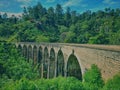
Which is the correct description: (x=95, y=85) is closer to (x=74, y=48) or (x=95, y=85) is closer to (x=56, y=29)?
(x=74, y=48)

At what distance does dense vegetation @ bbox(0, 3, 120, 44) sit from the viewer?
75.8 m

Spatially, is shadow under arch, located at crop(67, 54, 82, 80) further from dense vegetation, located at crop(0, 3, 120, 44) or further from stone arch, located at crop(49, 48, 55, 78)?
dense vegetation, located at crop(0, 3, 120, 44)

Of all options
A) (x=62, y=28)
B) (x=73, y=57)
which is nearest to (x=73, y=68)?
(x=73, y=57)

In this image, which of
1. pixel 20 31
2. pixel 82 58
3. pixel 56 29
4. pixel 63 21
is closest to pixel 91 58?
pixel 82 58

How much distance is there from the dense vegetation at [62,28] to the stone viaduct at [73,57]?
12472 millimetres

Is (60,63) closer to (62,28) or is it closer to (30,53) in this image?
(30,53)

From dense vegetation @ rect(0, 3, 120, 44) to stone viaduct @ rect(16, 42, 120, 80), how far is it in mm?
12472

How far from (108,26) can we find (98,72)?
198 ft

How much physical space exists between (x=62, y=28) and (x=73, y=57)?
75027 mm

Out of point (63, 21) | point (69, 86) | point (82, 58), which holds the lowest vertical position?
point (69, 86)

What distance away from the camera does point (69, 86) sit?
71.6 feet

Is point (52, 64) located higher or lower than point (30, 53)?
lower

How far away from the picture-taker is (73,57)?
32.2 m

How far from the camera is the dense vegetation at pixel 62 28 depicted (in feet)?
249
